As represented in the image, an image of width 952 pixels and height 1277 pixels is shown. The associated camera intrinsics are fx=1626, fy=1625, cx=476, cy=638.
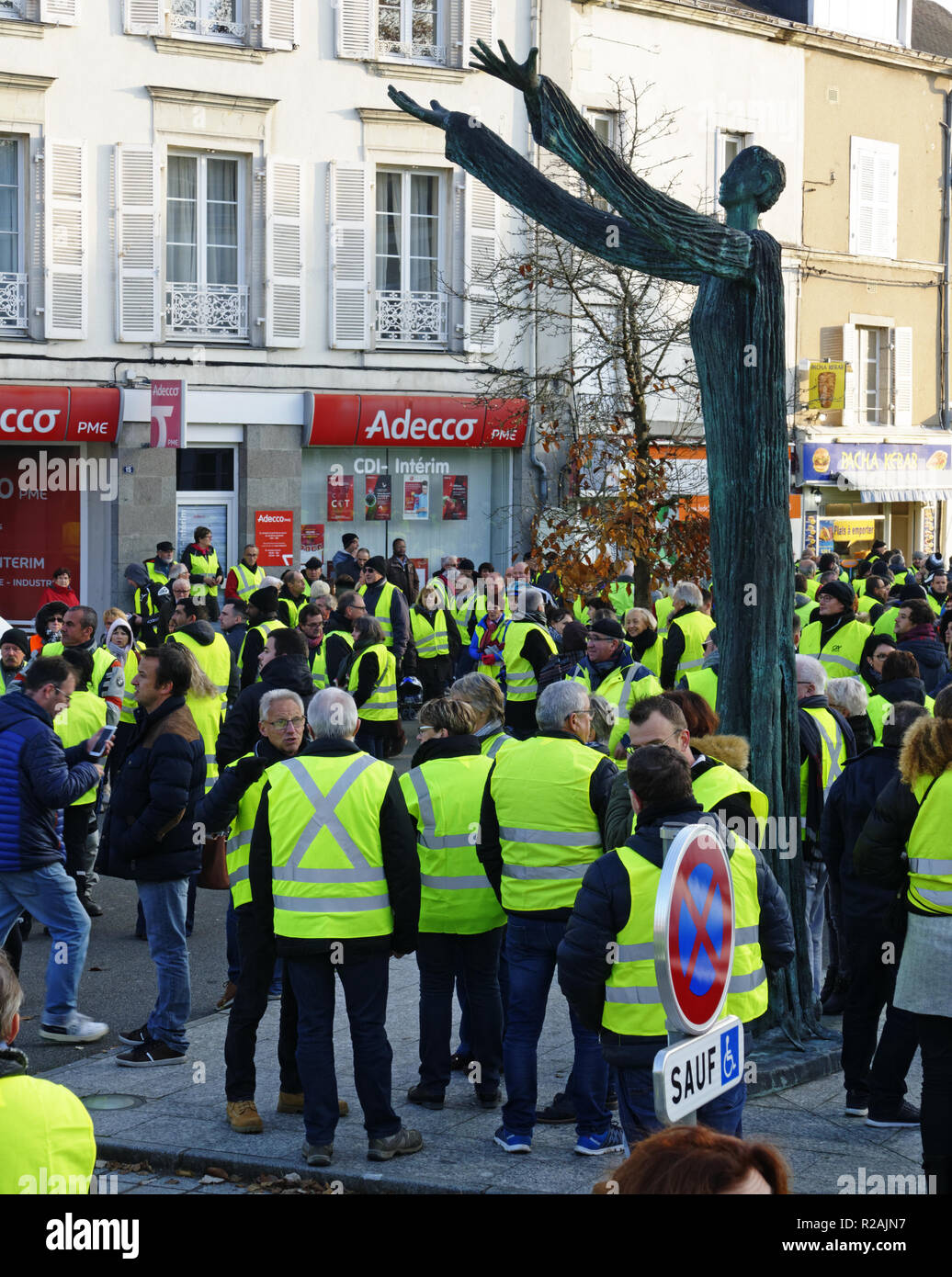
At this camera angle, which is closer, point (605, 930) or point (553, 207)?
point (605, 930)

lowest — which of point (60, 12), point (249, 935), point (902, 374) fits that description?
point (249, 935)

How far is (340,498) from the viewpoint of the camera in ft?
80.3

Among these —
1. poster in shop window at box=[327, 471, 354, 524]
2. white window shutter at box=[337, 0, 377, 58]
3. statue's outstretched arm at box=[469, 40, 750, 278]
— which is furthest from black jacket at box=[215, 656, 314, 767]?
white window shutter at box=[337, 0, 377, 58]

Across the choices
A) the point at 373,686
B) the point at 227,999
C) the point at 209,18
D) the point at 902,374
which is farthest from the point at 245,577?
the point at 902,374

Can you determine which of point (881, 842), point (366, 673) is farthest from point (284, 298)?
point (881, 842)

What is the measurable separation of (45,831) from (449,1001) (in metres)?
2.24

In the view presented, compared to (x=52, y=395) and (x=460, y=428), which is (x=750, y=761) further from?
(x=460, y=428)

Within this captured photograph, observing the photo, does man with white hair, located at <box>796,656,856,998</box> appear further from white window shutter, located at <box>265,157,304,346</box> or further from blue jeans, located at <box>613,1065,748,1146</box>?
white window shutter, located at <box>265,157,304,346</box>

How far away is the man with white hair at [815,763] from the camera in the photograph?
7.96 meters

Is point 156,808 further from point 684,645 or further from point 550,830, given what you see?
point 684,645

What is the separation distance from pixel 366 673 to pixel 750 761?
5753 mm

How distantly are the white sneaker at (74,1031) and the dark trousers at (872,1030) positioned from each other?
3.62 m

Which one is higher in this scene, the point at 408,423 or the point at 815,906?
the point at 408,423

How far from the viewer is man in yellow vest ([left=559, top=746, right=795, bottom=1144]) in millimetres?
4961
